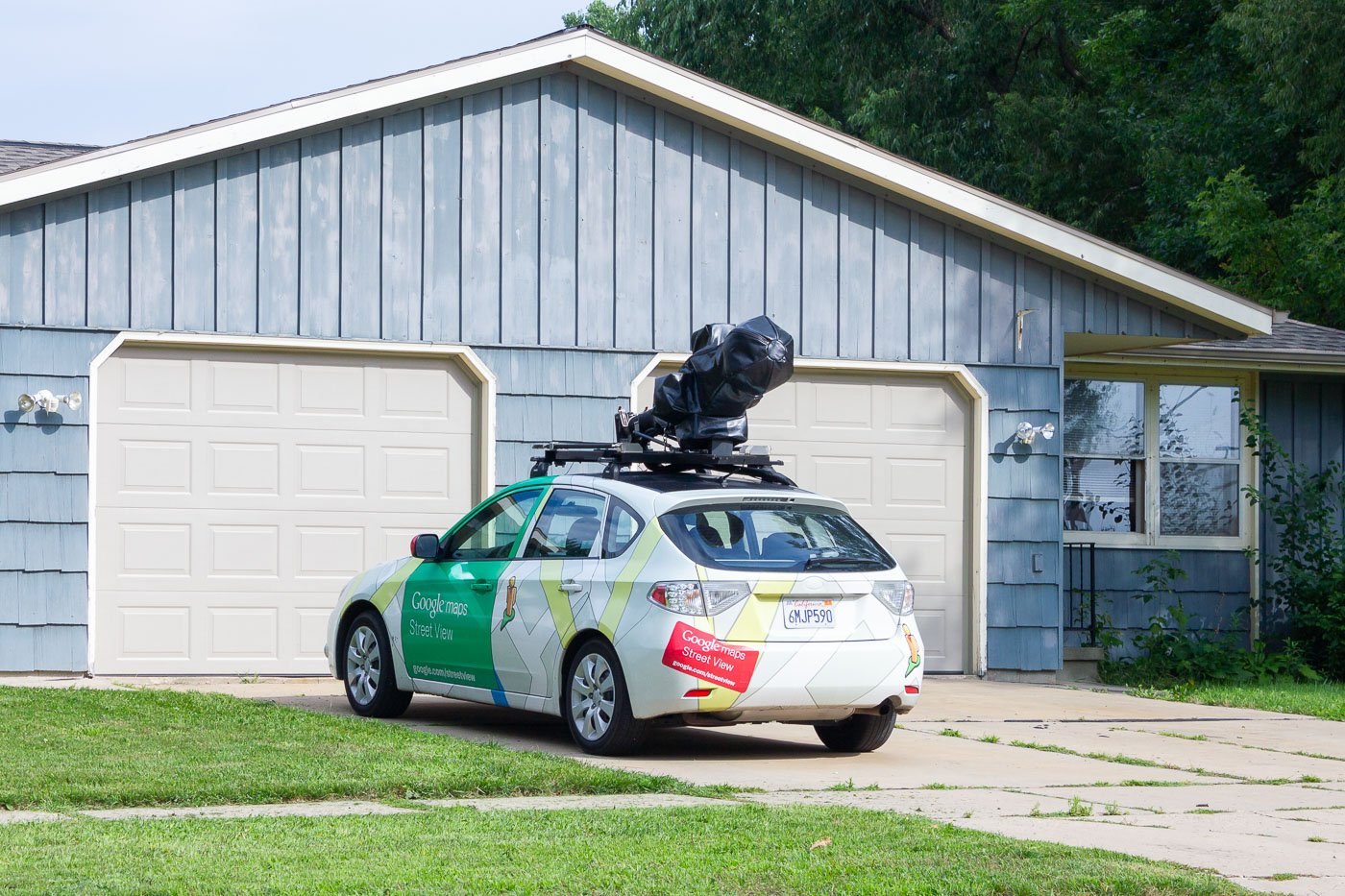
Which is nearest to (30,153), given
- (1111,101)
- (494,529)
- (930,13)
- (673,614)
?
(494,529)

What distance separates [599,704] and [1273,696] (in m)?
6.67

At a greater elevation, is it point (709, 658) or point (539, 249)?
point (539, 249)

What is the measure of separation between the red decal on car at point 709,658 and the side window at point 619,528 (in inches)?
25.8

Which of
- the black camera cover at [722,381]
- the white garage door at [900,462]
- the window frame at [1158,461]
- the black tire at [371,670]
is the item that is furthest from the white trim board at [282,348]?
the window frame at [1158,461]

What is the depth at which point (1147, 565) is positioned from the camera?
15.8 m

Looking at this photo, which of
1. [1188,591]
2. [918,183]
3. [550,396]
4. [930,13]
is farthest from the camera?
[930,13]

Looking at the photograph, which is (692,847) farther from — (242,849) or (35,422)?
(35,422)

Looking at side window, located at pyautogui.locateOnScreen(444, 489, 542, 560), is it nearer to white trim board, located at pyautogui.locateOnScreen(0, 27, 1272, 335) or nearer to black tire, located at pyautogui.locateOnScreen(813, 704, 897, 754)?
black tire, located at pyautogui.locateOnScreen(813, 704, 897, 754)

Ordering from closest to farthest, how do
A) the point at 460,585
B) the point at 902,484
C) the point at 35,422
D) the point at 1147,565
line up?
the point at 460,585 → the point at 35,422 → the point at 902,484 → the point at 1147,565

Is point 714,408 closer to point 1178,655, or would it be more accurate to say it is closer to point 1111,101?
point 1178,655

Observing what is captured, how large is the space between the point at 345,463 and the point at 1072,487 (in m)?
7.05

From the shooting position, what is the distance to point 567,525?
30.4 ft

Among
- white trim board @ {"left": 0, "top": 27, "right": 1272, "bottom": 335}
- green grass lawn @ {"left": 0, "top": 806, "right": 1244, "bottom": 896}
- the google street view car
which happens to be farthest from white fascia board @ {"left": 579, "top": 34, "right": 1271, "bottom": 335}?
green grass lawn @ {"left": 0, "top": 806, "right": 1244, "bottom": 896}

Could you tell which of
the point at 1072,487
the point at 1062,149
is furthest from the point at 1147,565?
the point at 1062,149
